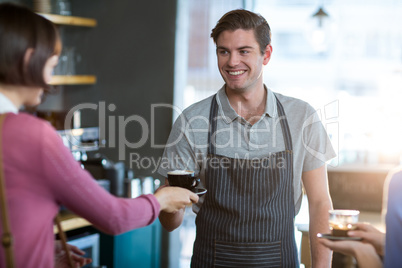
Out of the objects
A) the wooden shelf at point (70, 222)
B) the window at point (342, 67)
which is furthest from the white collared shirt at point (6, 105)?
the window at point (342, 67)

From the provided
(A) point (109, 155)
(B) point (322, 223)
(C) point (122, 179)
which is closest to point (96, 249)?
(C) point (122, 179)

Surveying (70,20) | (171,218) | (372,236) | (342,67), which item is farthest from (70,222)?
(342,67)

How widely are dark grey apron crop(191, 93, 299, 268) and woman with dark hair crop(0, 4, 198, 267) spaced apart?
A: 75 centimetres

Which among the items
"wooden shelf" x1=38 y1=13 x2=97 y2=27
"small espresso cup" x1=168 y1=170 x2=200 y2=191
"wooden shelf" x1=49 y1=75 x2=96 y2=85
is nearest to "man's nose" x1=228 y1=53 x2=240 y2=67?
"small espresso cup" x1=168 y1=170 x2=200 y2=191

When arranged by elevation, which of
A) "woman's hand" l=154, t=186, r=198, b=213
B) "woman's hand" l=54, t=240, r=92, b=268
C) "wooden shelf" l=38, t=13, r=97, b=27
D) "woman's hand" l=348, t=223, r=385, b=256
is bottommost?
"woman's hand" l=54, t=240, r=92, b=268

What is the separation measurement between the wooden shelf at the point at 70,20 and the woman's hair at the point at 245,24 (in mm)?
1950

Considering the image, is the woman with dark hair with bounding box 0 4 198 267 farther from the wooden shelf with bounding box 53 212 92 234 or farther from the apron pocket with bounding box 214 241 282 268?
the wooden shelf with bounding box 53 212 92 234

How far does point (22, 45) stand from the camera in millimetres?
1200

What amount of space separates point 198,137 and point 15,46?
973 mm

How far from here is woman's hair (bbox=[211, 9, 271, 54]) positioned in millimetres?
2012

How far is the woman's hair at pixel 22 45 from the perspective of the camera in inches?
46.9

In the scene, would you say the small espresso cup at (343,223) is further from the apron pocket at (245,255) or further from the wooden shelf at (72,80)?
the wooden shelf at (72,80)

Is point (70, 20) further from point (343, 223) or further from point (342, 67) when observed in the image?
point (343, 223)

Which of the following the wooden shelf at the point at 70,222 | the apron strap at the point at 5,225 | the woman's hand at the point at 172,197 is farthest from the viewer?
the wooden shelf at the point at 70,222
